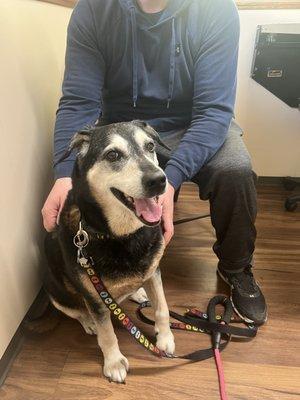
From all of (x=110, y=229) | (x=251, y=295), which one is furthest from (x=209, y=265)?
(x=110, y=229)

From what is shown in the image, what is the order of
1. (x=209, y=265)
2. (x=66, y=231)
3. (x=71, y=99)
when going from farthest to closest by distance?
(x=209, y=265) < (x=71, y=99) < (x=66, y=231)

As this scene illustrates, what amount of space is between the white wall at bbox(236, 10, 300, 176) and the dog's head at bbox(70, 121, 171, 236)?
1203mm

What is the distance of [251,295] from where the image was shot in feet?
4.26

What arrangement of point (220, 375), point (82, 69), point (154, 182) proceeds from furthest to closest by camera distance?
point (82, 69)
point (220, 375)
point (154, 182)

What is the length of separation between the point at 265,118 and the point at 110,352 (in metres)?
1.55

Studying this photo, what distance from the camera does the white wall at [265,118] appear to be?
70.8 inches

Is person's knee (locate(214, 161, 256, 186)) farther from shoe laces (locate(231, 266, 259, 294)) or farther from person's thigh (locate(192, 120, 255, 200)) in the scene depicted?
shoe laces (locate(231, 266, 259, 294))

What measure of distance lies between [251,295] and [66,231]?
2.42 feet

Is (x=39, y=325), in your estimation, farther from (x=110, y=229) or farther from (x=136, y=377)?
(x=110, y=229)

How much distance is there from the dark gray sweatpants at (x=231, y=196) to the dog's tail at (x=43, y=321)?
688 mm

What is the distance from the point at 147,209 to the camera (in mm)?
913

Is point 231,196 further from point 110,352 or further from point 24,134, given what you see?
point 24,134

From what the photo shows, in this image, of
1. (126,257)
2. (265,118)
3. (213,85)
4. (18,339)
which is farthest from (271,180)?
(18,339)

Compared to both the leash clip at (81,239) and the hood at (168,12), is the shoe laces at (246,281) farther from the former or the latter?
the hood at (168,12)
